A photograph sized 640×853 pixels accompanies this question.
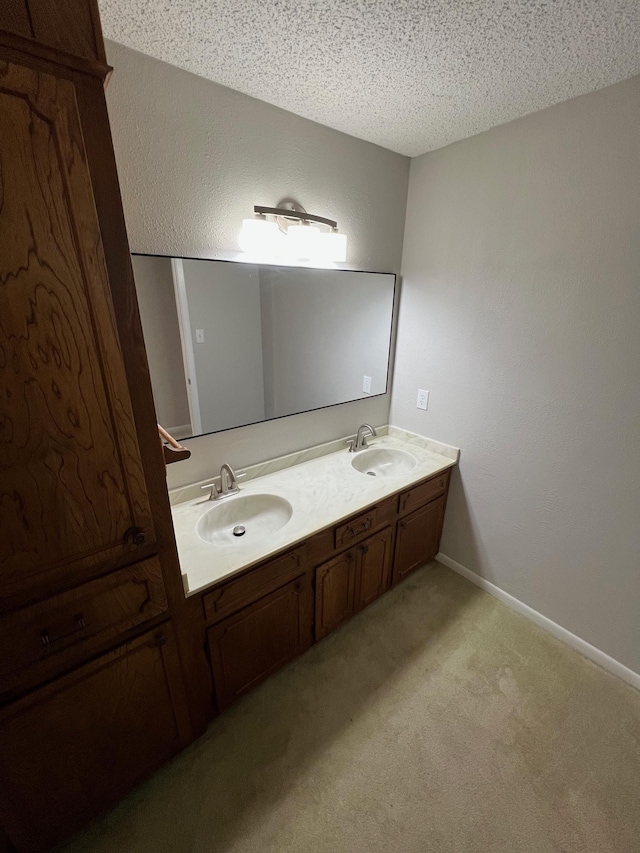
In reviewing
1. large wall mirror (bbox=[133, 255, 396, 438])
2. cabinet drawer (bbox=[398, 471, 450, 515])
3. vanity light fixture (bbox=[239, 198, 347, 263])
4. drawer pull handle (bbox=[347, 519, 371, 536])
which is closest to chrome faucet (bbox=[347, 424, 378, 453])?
large wall mirror (bbox=[133, 255, 396, 438])

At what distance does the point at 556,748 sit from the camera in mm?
1379

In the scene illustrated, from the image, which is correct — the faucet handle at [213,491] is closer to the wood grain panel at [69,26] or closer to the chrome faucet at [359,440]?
the chrome faucet at [359,440]

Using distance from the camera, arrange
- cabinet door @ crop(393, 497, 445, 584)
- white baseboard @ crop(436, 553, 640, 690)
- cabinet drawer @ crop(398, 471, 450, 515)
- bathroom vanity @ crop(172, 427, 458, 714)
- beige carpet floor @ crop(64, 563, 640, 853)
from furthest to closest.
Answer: cabinet door @ crop(393, 497, 445, 584) → cabinet drawer @ crop(398, 471, 450, 515) → white baseboard @ crop(436, 553, 640, 690) → bathroom vanity @ crop(172, 427, 458, 714) → beige carpet floor @ crop(64, 563, 640, 853)

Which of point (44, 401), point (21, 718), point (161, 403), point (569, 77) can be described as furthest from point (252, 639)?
point (569, 77)

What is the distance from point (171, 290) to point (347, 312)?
37.7 inches

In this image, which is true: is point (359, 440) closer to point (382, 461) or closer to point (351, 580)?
point (382, 461)

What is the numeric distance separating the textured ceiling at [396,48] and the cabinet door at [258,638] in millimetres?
Answer: 1877

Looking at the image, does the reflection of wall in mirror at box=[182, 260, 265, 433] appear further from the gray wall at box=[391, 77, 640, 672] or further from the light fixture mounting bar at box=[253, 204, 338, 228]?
the gray wall at box=[391, 77, 640, 672]

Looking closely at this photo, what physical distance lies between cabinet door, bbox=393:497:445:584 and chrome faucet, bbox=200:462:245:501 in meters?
0.89

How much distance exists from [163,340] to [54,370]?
2.25 feet

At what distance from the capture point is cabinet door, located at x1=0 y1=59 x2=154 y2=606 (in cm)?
65

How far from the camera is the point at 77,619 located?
0.92 meters

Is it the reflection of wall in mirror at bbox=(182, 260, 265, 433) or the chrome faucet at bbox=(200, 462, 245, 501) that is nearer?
the reflection of wall in mirror at bbox=(182, 260, 265, 433)

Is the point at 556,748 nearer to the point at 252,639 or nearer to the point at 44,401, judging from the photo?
the point at 252,639
